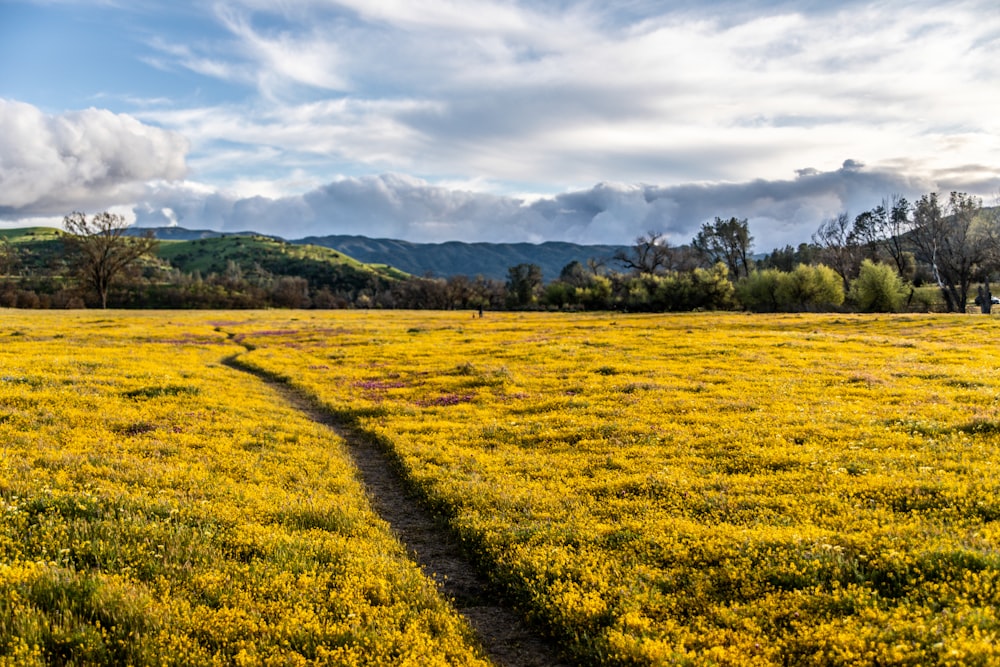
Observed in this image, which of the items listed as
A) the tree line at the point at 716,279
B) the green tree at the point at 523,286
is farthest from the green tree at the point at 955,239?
the green tree at the point at 523,286

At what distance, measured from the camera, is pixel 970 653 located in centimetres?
673

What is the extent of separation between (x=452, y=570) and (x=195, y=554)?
14.6 feet

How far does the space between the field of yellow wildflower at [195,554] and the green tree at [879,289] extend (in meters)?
98.1

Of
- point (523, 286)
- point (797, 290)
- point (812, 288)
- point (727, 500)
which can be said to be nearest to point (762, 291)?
point (797, 290)

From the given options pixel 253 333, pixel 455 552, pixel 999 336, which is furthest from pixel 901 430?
pixel 253 333

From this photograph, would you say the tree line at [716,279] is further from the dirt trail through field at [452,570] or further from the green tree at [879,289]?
the dirt trail through field at [452,570]

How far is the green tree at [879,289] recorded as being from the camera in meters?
90.2

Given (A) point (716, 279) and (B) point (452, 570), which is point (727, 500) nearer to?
(B) point (452, 570)

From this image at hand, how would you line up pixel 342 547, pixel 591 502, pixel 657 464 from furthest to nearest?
pixel 657 464, pixel 591 502, pixel 342 547

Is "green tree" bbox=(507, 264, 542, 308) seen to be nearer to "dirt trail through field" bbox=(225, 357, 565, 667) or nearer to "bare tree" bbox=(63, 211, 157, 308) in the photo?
"bare tree" bbox=(63, 211, 157, 308)

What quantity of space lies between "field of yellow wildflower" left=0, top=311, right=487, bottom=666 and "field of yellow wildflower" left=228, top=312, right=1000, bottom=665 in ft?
7.17

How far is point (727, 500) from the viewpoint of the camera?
1228cm

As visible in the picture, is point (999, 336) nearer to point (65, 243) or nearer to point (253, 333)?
point (253, 333)

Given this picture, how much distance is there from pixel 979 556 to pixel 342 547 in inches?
410
